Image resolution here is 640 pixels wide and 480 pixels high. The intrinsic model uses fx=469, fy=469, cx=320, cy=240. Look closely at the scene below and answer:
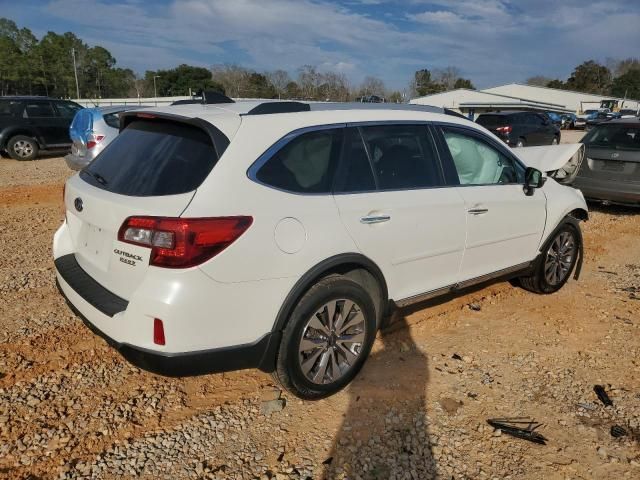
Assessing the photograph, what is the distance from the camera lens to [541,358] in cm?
364

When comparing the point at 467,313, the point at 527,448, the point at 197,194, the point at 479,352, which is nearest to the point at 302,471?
the point at 527,448

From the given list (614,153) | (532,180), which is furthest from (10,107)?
(614,153)

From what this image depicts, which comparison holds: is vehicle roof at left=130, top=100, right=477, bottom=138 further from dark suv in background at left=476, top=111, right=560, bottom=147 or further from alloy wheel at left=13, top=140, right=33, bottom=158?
dark suv in background at left=476, top=111, right=560, bottom=147

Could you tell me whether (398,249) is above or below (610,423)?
above

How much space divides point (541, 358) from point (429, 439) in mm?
1441

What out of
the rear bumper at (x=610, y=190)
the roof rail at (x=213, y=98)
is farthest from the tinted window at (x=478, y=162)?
the rear bumper at (x=610, y=190)

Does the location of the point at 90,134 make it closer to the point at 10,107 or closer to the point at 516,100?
the point at 10,107

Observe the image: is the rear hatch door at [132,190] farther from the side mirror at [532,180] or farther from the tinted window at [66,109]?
the tinted window at [66,109]

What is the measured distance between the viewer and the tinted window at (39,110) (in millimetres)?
12914

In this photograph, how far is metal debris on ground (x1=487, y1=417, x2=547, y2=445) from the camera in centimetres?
276

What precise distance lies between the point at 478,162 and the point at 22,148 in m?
13.4

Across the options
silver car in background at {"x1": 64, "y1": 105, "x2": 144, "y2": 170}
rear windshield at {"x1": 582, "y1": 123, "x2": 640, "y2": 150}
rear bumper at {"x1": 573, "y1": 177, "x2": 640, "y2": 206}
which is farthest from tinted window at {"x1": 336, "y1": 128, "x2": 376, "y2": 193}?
silver car in background at {"x1": 64, "y1": 105, "x2": 144, "y2": 170}

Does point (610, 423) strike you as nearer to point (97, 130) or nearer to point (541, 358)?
point (541, 358)

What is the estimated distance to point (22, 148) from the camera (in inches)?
516
